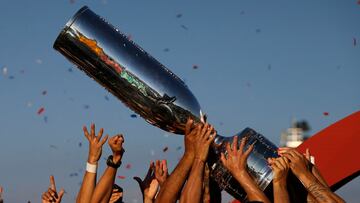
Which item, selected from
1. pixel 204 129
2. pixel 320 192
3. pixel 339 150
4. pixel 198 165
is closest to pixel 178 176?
pixel 198 165

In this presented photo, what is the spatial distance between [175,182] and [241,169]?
455 mm

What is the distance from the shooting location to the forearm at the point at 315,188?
5211 millimetres

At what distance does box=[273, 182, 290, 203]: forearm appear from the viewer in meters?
5.13

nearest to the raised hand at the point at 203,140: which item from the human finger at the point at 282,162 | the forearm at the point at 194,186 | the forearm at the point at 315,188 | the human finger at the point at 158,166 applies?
the forearm at the point at 194,186

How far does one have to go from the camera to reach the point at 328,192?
5.25m

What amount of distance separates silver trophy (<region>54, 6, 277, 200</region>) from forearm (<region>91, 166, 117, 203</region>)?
1.78 feet

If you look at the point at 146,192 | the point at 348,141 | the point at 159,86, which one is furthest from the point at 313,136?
the point at 159,86

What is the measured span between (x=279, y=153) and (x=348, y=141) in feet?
12.5

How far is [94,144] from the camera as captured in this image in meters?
6.13

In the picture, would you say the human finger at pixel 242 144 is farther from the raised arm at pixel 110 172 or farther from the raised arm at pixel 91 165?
the raised arm at pixel 91 165

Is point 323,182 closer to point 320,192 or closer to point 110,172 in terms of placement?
point 320,192

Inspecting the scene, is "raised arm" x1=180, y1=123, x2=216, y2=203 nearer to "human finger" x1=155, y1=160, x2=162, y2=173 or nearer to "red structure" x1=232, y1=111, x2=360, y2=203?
"human finger" x1=155, y1=160, x2=162, y2=173

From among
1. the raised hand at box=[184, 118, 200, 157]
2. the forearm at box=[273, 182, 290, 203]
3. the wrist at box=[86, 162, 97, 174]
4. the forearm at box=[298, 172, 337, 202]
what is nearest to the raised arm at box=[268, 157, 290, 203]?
the forearm at box=[273, 182, 290, 203]

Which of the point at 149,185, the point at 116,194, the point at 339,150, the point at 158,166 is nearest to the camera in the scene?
the point at 116,194
